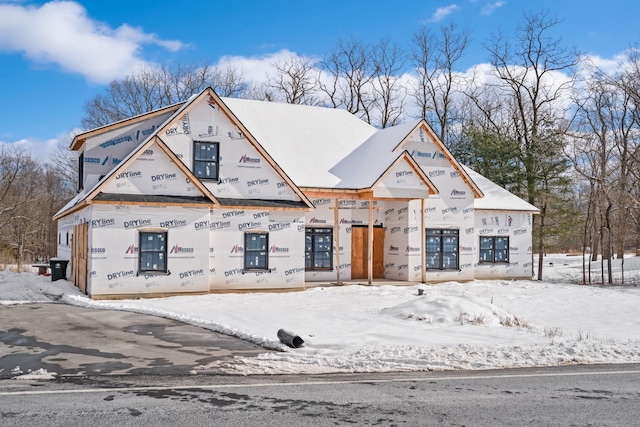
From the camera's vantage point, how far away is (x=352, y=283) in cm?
2350

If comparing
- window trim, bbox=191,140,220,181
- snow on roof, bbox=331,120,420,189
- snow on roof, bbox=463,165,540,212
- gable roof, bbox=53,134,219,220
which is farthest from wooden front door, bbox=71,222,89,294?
snow on roof, bbox=463,165,540,212

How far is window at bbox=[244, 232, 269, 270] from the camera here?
2119 cm

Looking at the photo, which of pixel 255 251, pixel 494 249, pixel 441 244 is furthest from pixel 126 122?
pixel 494 249

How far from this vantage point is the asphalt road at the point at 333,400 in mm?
6363

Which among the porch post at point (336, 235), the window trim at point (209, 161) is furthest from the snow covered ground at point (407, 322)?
the window trim at point (209, 161)

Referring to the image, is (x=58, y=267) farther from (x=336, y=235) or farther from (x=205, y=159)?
(x=336, y=235)

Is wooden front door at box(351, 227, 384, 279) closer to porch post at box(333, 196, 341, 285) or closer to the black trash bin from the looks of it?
porch post at box(333, 196, 341, 285)

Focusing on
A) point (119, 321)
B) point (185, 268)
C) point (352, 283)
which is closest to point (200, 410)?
point (119, 321)

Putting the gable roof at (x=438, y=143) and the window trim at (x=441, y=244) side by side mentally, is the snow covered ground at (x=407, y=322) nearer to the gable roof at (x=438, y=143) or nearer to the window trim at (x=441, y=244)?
the window trim at (x=441, y=244)

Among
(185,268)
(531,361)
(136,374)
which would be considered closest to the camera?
(136,374)

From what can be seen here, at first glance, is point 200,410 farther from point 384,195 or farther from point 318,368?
point 384,195

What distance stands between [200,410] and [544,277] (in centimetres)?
3236

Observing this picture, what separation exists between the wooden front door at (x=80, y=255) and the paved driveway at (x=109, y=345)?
14.3ft

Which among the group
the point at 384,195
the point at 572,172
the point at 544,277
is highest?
the point at 572,172
